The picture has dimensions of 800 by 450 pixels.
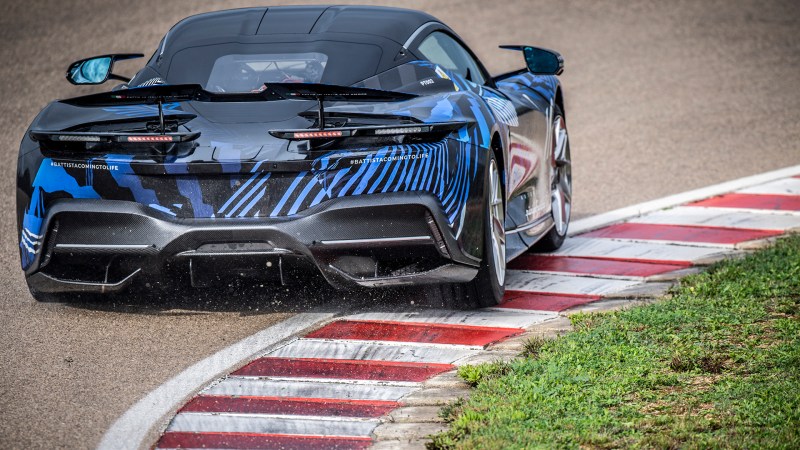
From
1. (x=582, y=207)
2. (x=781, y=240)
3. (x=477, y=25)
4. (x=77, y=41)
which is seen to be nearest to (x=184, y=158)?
(x=781, y=240)

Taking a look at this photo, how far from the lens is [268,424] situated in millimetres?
4574

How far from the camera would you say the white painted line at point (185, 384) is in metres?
4.45

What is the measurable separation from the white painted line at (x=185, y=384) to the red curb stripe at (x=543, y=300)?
100cm

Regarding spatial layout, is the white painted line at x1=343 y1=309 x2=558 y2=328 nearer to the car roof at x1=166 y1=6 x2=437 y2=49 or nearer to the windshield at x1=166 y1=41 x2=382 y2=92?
the windshield at x1=166 y1=41 x2=382 y2=92

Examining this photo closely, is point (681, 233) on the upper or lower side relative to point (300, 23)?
lower

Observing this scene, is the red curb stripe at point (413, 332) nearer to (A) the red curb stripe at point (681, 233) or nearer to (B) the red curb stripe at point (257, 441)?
(B) the red curb stripe at point (257, 441)

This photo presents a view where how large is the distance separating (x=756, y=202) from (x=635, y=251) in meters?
1.92

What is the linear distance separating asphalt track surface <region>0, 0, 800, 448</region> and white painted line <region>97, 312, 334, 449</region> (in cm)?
6

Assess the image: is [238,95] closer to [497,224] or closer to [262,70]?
[262,70]

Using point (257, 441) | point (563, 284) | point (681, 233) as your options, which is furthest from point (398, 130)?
point (681, 233)

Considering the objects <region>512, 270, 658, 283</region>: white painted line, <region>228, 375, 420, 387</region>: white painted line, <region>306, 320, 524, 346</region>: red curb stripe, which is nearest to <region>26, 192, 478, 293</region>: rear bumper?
<region>306, 320, 524, 346</region>: red curb stripe

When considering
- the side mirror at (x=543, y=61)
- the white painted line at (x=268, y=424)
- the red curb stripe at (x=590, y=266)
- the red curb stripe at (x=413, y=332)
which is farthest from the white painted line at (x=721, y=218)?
the white painted line at (x=268, y=424)

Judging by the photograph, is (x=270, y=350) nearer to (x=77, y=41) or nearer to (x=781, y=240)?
(x=781, y=240)

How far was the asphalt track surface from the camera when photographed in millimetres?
5191
